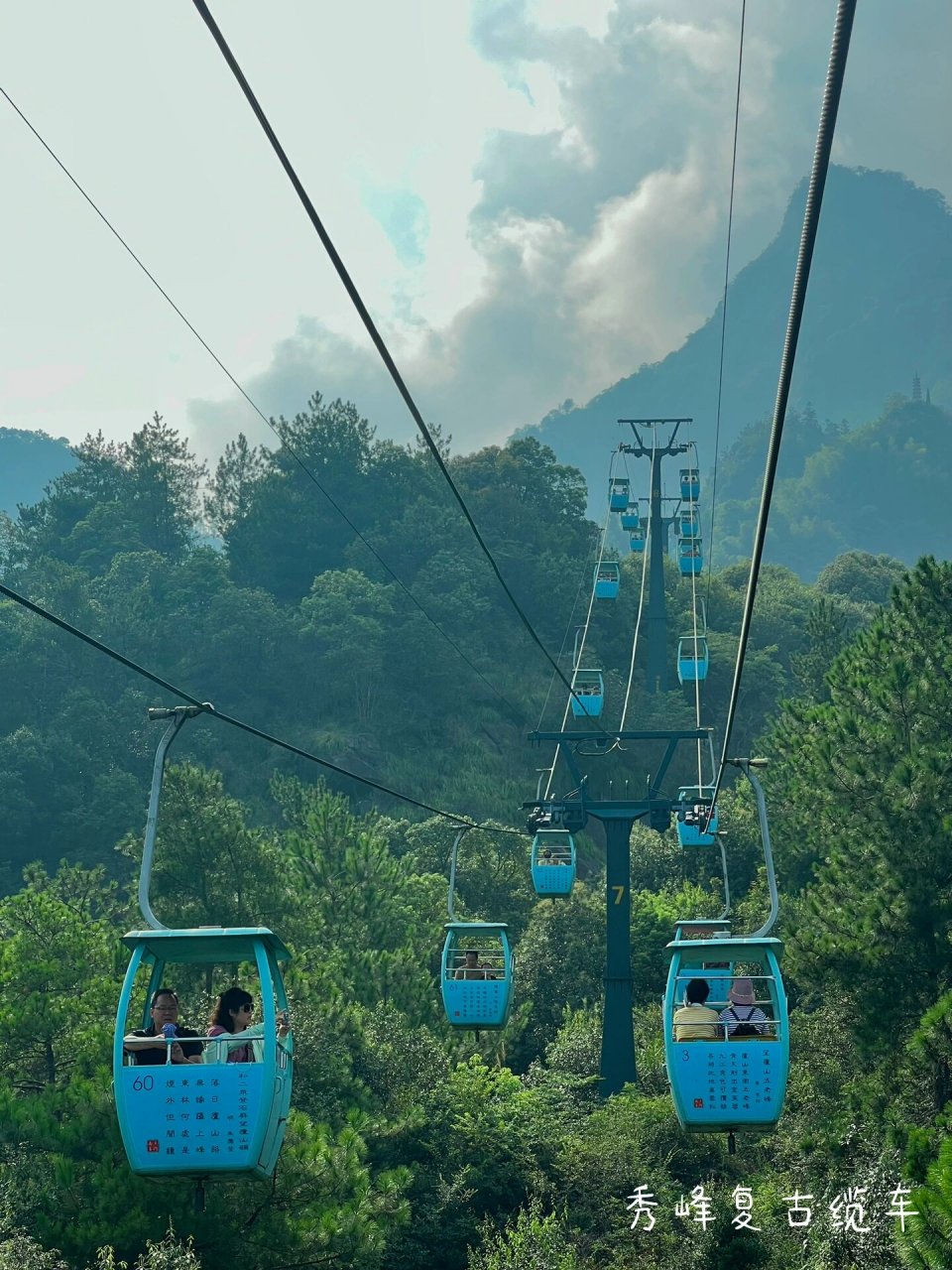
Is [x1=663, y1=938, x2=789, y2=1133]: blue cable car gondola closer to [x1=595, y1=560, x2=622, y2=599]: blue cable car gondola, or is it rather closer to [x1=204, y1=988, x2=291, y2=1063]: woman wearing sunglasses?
[x1=204, y1=988, x2=291, y2=1063]: woman wearing sunglasses

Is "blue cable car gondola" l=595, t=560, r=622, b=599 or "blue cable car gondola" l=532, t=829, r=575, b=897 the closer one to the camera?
"blue cable car gondola" l=532, t=829, r=575, b=897

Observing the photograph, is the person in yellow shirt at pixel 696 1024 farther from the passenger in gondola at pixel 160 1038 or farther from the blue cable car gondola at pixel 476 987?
the blue cable car gondola at pixel 476 987

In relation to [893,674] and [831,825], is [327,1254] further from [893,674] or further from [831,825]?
[893,674]

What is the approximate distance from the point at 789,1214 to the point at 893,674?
9.99 m

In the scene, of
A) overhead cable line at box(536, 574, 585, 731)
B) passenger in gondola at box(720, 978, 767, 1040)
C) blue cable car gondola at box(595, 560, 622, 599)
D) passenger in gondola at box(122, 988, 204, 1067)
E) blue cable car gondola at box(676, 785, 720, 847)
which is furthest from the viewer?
overhead cable line at box(536, 574, 585, 731)

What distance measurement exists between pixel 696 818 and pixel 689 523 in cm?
3254

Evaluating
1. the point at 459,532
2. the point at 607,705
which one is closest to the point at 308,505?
the point at 459,532

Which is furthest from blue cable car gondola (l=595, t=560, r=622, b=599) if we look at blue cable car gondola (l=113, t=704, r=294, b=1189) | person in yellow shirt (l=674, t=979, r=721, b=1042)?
blue cable car gondola (l=113, t=704, r=294, b=1189)

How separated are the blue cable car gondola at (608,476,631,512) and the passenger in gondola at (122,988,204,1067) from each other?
45310mm

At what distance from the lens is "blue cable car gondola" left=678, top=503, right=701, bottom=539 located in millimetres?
55719

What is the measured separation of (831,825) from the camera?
26641 millimetres

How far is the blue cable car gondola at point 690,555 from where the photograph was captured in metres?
55.1

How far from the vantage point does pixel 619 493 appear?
55562 millimetres

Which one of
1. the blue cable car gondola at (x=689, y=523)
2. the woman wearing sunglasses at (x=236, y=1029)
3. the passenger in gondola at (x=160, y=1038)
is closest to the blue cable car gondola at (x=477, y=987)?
the woman wearing sunglasses at (x=236, y=1029)
